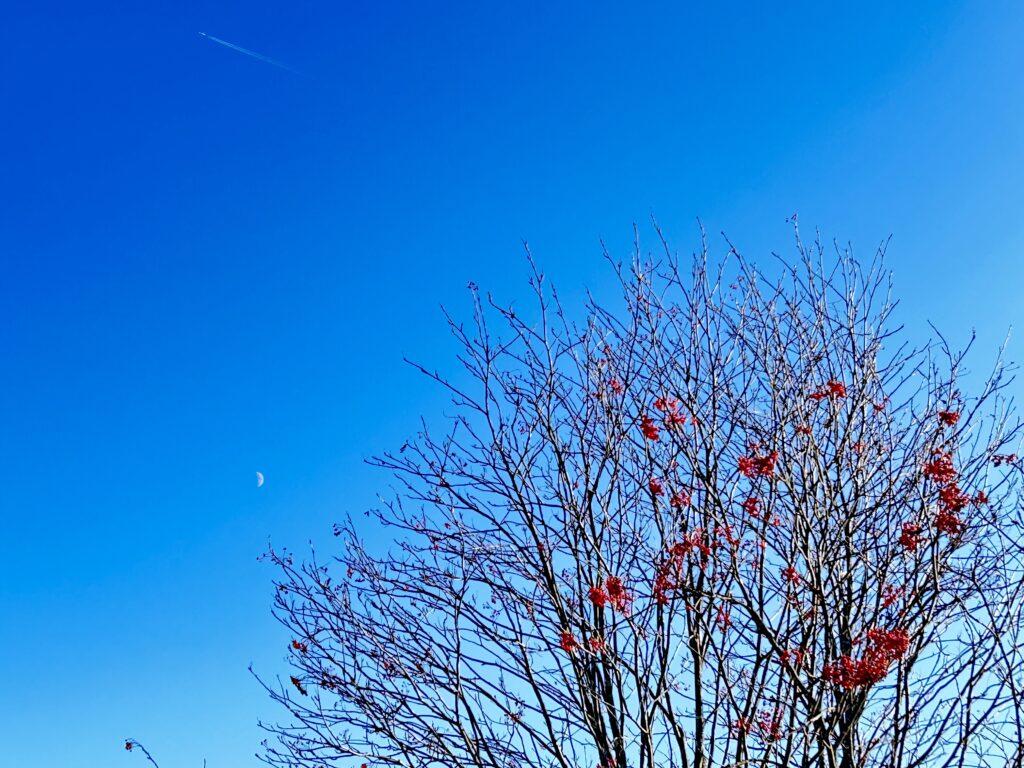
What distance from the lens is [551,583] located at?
4.64 metres

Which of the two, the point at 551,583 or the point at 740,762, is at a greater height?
the point at 551,583

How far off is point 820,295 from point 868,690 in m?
2.24

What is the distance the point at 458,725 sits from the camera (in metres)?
4.49

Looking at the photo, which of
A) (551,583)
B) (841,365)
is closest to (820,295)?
(841,365)

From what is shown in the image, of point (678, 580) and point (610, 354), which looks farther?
point (610, 354)

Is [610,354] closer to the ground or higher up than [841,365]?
higher up

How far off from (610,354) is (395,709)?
2.22 m

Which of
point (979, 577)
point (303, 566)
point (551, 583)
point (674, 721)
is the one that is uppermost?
point (303, 566)

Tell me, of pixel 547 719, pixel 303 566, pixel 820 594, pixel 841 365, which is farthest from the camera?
pixel 303 566

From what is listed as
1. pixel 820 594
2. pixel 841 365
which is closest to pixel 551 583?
pixel 820 594

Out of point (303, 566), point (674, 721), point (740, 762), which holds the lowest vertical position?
point (740, 762)

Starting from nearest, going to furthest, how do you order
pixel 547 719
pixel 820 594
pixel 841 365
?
pixel 820 594 → pixel 547 719 → pixel 841 365

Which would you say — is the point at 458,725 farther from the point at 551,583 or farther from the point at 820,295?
the point at 820,295

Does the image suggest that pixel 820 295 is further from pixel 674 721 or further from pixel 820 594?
pixel 674 721
